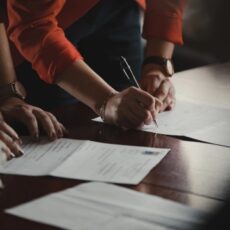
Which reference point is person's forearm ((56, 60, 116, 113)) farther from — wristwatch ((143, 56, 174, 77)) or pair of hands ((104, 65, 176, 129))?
wristwatch ((143, 56, 174, 77))

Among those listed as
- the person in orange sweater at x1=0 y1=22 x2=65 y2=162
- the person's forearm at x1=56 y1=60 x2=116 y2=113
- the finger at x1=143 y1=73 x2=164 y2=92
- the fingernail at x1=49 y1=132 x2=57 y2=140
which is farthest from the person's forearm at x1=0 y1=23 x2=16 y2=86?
the finger at x1=143 y1=73 x2=164 y2=92

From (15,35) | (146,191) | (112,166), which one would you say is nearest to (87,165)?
(112,166)

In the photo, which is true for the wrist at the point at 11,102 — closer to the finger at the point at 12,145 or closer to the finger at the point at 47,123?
the finger at the point at 47,123

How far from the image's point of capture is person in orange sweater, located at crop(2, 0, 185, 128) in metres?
1.29

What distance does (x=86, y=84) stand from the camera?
130 cm

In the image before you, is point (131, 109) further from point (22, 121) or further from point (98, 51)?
point (98, 51)

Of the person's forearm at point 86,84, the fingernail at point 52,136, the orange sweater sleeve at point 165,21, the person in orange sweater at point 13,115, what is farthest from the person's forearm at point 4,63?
the orange sweater sleeve at point 165,21

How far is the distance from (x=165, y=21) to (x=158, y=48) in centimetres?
8

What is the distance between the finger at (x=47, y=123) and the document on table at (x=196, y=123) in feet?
0.52

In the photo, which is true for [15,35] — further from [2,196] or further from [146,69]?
[2,196]

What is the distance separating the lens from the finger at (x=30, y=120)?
3.89ft

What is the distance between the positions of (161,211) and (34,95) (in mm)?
838

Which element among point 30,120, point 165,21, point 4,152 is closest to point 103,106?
point 30,120

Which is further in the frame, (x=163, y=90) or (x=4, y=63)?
(x=163, y=90)
